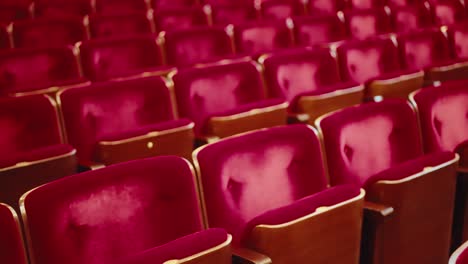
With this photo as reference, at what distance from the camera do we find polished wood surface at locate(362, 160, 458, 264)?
365mm

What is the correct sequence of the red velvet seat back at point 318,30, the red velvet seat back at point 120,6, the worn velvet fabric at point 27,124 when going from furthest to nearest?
the red velvet seat back at point 120,6 → the red velvet seat back at point 318,30 → the worn velvet fabric at point 27,124

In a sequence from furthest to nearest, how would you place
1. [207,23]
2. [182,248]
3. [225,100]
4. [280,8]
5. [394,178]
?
1. [280,8]
2. [207,23]
3. [225,100]
4. [394,178]
5. [182,248]

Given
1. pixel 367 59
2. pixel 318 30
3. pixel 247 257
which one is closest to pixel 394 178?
pixel 247 257

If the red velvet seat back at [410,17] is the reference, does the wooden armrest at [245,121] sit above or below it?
below

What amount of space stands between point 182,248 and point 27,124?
0.89ft

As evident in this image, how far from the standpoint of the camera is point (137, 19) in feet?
2.79

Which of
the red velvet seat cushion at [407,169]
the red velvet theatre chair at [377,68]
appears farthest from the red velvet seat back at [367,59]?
the red velvet seat cushion at [407,169]

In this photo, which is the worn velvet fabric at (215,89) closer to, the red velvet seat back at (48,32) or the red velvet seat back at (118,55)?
the red velvet seat back at (118,55)

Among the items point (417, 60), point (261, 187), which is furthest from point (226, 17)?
point (261, 187)

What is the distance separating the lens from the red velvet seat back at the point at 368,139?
42cm

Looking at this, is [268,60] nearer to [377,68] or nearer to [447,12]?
[377,68]

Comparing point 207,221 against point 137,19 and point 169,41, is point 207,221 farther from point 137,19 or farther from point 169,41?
point 137,19

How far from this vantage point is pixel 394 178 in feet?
1.20

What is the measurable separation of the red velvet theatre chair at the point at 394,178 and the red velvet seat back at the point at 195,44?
312mm
